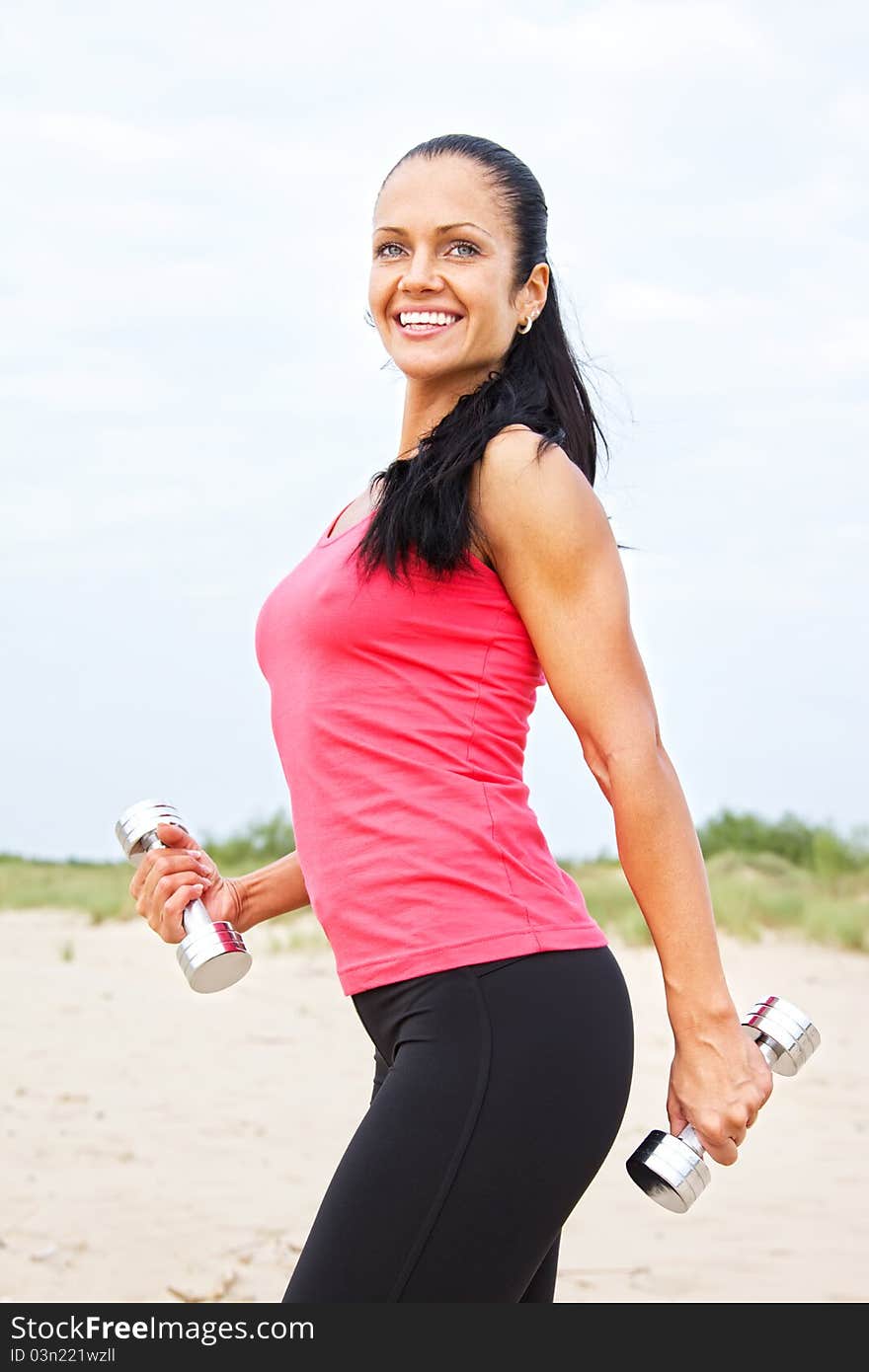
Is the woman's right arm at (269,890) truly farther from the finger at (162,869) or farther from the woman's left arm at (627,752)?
the woman's left arm at (627,752)

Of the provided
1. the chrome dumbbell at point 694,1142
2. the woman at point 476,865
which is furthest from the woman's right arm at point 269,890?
the chrome dumbbell at point 694,1142

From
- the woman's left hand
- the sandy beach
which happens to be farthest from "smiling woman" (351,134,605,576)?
the sandy beach

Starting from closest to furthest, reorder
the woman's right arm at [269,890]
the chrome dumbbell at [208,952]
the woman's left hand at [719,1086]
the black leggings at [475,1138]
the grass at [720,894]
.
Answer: the black leggings at [475,1138] → the woman's left hand at [719,1086] → the chrome dumbbell at [208,952] → the woman's right arm at [269,890] → the grass at [720,894]

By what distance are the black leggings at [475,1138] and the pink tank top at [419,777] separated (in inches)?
2.0

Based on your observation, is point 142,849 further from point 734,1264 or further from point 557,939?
point 734,1264

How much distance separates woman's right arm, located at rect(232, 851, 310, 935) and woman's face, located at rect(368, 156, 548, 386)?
774 millimetres

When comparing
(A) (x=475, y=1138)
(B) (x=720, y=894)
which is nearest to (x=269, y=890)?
(A) (x=475, y=1138)

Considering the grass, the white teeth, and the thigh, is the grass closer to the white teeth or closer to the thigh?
the white teeth

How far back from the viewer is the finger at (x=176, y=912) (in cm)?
207

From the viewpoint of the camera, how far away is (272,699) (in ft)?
6.22

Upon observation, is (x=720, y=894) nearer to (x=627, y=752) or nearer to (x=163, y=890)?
(x=163, y=890)

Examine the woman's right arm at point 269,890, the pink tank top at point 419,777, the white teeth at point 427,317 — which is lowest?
the woman's right arm at point 269,890

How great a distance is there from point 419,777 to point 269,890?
0.65m

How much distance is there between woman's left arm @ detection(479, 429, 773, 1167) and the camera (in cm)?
172
